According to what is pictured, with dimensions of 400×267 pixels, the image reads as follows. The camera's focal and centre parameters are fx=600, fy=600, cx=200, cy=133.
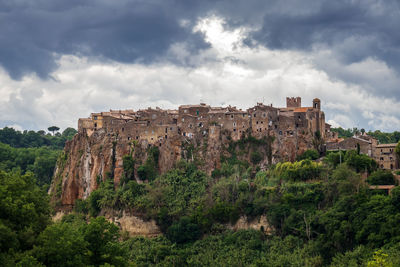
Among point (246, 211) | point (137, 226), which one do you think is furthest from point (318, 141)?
point (137, 226)

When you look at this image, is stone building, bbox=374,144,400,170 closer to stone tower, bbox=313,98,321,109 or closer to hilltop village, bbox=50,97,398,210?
hilltop village, bbox=50,97,398,210

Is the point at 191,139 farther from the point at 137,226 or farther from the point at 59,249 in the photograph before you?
the point at 59,249

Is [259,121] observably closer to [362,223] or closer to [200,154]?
[200,154]

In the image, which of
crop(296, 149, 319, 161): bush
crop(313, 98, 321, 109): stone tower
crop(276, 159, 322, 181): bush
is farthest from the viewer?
crop(313, 98, 321, 109): stone tower

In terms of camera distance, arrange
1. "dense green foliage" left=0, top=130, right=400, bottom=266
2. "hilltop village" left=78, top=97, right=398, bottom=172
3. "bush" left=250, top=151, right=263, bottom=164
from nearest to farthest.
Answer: "dense green foliage" left=0, top=130, right=400, bottom=266 → "hilltop village" left=78, top=97, right=398, bottom=172 → "bush" left=250, top=151, right=263, bottom=164

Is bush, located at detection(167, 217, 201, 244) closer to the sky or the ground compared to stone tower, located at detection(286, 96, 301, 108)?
closer to the ground

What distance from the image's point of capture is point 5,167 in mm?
89938

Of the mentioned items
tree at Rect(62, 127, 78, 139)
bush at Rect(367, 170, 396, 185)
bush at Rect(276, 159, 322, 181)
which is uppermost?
tree at Rect(62, 127, 78, 139)

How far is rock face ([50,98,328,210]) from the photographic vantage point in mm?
72500

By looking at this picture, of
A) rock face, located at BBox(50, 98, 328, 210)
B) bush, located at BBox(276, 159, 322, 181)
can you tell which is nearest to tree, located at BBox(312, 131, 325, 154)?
rock face, located at BBox(50, 98, 328, 210)

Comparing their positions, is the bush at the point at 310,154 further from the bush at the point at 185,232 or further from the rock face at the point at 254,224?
the bush at the point at 185,232

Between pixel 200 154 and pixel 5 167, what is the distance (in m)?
33.4

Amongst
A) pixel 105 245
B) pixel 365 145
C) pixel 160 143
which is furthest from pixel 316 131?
pixel 105 245

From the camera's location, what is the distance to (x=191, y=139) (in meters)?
74.8
